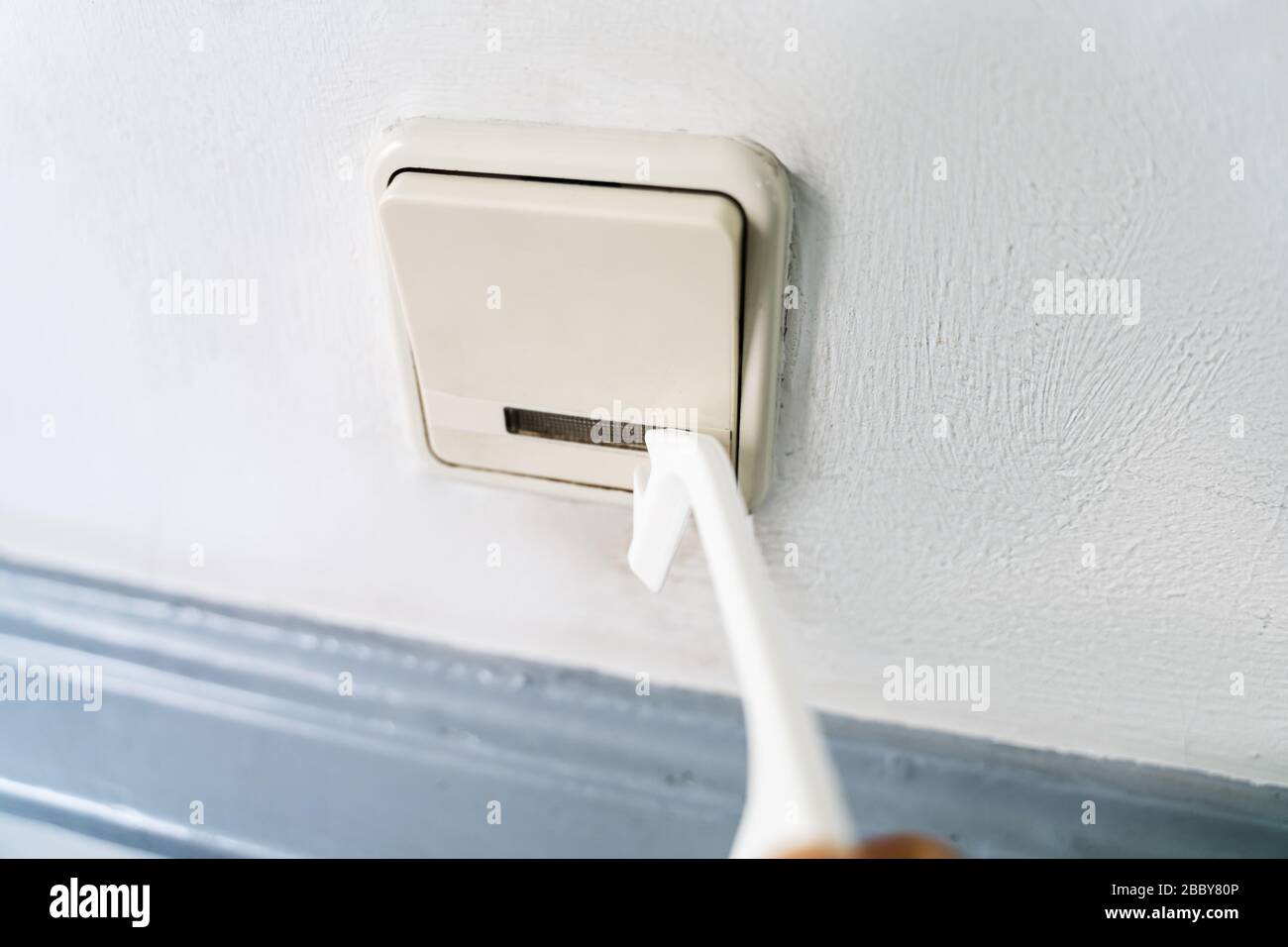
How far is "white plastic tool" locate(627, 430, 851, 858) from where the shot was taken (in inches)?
5.9

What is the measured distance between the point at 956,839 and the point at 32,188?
386 mm

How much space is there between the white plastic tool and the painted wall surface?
38mm

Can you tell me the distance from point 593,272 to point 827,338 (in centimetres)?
7

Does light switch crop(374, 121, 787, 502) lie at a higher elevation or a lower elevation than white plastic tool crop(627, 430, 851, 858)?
higher

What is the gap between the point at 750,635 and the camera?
7.6 inches

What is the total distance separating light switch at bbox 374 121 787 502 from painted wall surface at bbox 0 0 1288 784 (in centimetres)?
1

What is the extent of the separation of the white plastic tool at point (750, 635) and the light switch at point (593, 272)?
2cm

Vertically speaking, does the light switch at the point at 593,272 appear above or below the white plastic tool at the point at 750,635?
above

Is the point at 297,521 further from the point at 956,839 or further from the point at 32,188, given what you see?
the point at 956,839

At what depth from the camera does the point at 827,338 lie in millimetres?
268

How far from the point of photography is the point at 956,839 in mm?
330

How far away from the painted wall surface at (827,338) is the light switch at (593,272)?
0.04 feet

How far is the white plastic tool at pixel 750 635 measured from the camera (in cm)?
15

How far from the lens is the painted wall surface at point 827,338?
0.74 feet
